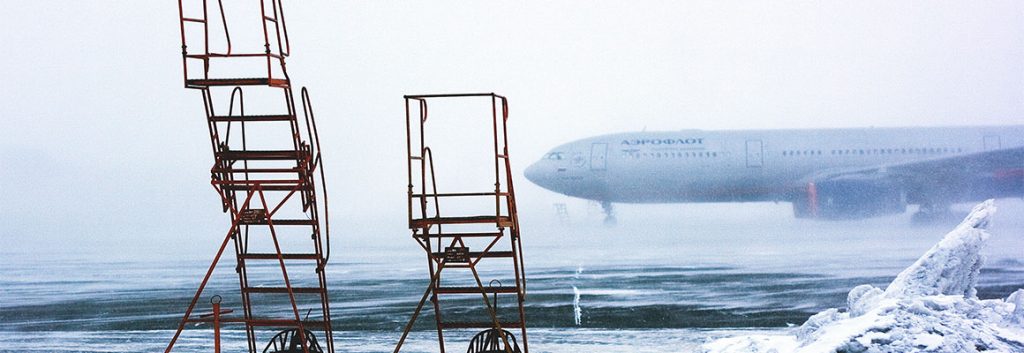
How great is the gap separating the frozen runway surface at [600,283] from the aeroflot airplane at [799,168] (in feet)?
3.99

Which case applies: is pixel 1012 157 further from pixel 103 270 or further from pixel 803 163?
pixel 103 270

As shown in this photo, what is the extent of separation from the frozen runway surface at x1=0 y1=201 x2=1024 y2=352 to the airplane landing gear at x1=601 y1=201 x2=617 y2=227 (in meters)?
0.65

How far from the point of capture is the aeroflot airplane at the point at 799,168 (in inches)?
1326

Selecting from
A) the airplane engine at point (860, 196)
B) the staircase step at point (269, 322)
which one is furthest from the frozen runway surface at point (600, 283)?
the staircase step at point (269, 322)

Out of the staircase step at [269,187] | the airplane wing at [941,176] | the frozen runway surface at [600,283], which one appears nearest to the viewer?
the staircase step at [269,187]

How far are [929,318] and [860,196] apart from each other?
27.2 metres

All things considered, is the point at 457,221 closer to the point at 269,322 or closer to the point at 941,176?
the point at 269,322

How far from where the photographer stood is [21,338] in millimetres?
14898

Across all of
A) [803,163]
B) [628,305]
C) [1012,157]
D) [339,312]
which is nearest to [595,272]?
[628,305]

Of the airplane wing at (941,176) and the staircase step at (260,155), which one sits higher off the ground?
the staircase step at (260,155)

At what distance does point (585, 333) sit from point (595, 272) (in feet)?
35.4

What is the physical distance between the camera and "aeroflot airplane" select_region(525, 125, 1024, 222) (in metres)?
33.7

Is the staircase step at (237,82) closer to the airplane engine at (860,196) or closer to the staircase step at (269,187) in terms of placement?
the staircase step at (269,187)

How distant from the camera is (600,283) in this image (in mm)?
21922
